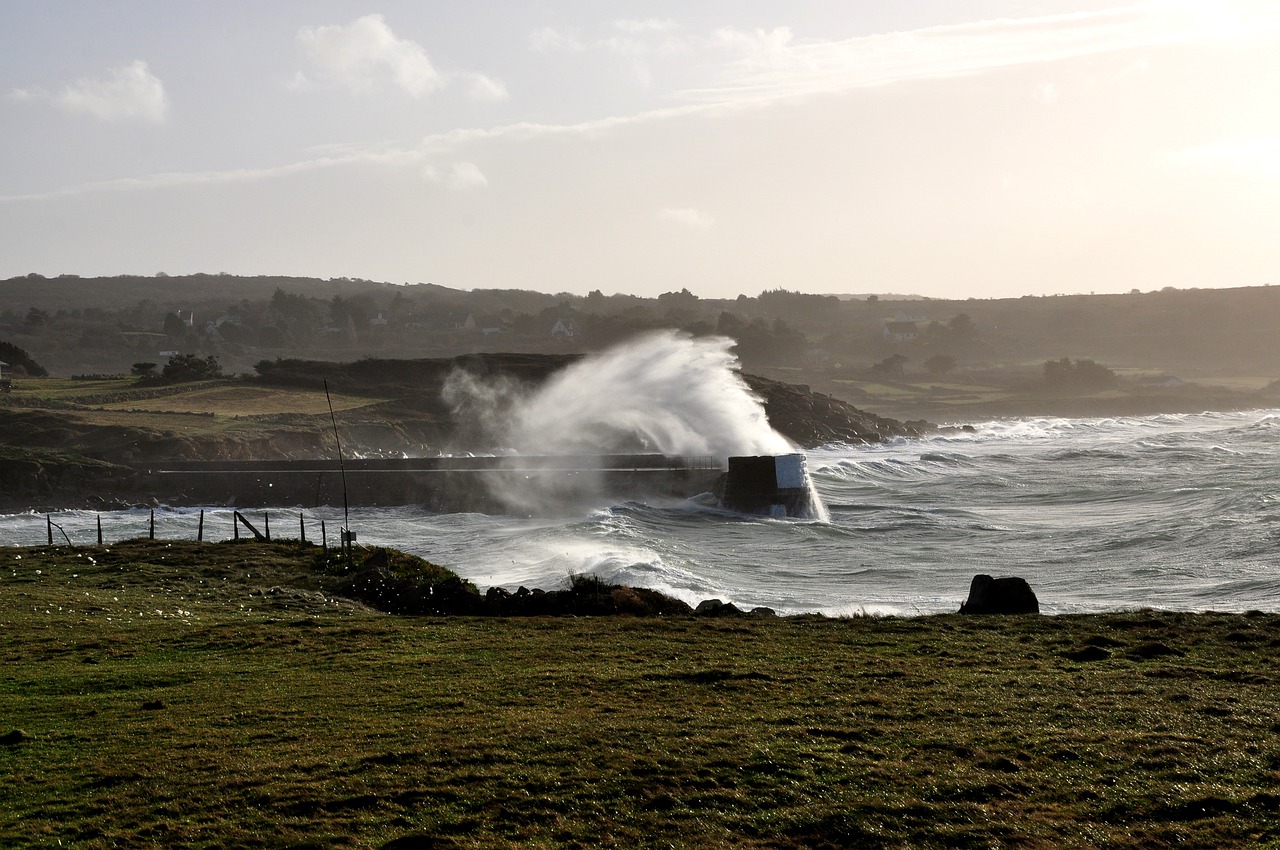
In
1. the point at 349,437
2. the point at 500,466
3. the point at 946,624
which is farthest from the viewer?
the point at 349,437

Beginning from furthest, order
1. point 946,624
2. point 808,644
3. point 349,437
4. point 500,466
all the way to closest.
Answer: point 349,437
point 500,466
point 946,624
point 808,644

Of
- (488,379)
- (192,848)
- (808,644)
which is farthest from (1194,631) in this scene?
(488,379)

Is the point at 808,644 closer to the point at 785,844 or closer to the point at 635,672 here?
the point at 635,672

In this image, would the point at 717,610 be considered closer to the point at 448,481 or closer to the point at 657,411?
the point at 448,481

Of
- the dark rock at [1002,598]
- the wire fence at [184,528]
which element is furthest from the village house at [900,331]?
the dark rock at [1002,598]

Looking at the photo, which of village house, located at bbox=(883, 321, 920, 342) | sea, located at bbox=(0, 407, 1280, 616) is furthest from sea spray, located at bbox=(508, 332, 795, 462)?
village house, located at bbox=(883, 321, 920, 342)

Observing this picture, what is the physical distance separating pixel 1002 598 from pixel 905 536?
1602cm

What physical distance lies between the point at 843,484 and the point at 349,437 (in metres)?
29.6

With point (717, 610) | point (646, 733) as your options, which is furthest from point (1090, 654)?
point (646, 733)

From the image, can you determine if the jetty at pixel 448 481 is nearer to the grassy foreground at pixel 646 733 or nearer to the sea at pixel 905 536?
the sea at pixel 905 536

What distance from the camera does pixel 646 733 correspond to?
9203 mm

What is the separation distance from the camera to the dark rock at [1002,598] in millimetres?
17609

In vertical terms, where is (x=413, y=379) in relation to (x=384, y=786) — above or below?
above

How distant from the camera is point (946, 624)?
16.0 m
